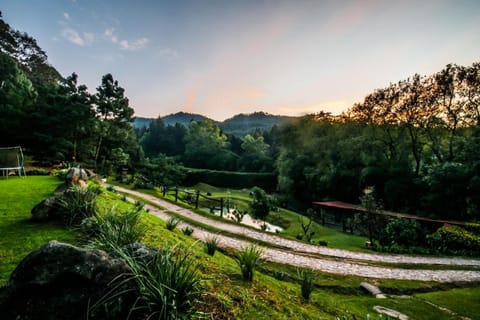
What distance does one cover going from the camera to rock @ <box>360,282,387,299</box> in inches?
200

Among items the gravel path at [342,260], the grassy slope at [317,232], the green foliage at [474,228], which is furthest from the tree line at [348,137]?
the gravel path at [342,260]

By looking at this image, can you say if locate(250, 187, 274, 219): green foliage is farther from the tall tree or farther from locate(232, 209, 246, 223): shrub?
the tall tree

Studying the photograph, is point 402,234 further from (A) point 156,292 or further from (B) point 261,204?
(A) point 156,292

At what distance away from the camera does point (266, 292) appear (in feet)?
10.5

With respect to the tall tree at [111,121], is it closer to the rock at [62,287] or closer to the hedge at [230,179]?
the hedge at [230,179]

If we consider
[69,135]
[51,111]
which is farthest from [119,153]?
[51,111]

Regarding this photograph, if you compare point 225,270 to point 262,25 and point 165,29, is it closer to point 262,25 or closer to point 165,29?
point 262,25

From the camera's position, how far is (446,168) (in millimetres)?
13562

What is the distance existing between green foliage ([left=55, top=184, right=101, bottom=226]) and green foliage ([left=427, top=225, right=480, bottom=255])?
1296 centimetres

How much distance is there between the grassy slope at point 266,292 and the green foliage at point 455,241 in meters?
5.08

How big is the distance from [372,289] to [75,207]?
678 centimetres

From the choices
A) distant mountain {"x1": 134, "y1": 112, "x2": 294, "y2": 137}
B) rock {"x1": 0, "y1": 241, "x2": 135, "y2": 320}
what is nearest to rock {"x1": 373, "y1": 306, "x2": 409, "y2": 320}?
rock {"x1": 0, "y1": 241, "x2": 135, "y2": 320}

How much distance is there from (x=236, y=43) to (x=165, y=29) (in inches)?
130

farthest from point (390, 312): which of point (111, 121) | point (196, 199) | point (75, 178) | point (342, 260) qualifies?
point (111, 121)
